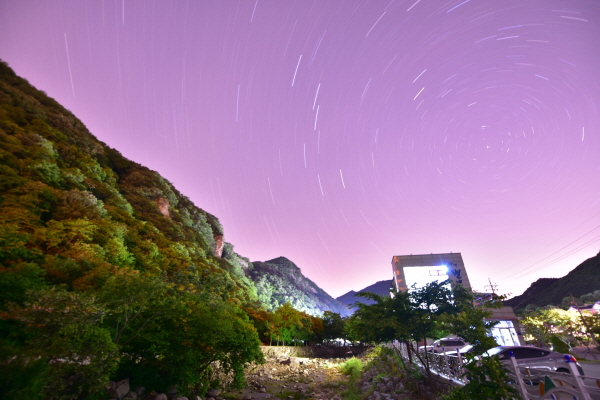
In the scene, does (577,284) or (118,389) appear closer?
(118,389)

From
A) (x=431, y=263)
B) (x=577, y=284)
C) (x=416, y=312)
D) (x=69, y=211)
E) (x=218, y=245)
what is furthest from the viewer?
(x=577, y=284)

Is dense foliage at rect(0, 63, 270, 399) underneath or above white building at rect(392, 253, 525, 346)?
underneath

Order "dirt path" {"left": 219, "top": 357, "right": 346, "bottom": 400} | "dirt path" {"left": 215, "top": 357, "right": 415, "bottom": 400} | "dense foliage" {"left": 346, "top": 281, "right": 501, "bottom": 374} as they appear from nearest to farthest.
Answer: "dense foliage" {"left": 346, "top": 281, "right": 501, "bottom": 374} < "dirt path" {"left": 215, "top": 357, "right": 415, "bottom": 400} < "dirt path" {"left": 219, "top": 357, "right": 346, "bottom": 400}

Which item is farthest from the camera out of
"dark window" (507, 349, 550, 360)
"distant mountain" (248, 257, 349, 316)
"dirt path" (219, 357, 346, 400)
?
"distant mountain" (248, 257, 349, 316)

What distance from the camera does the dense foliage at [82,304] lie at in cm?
743

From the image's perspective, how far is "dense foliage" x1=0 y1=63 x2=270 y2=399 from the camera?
743 centimetres

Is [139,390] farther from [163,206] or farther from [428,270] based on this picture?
[428,270]

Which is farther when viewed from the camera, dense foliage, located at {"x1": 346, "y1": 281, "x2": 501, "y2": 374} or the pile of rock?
dense foliage, located at {"x1": 346, "y1": 281, "x2": 501, "y2": 374}

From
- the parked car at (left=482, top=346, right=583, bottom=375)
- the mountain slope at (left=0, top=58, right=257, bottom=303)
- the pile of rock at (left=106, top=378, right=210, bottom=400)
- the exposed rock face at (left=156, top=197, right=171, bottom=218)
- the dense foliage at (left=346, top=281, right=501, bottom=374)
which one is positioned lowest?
the pile of rock at (left=106, top=378, right=210, bottom=400)

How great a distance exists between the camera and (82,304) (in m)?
7.79

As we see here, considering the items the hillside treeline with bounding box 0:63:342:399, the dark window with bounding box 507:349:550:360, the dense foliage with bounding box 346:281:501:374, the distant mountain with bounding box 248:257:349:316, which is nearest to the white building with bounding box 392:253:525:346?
the distant mountain with bounding box 248:257:349:316

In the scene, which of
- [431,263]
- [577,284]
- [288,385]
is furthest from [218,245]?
[577,284]

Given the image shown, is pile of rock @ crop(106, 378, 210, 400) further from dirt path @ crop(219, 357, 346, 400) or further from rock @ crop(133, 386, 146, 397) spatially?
dirt path @ crop(219, 357, 346, 400)

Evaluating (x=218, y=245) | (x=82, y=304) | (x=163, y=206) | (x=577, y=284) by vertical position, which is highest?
(x=163, y=206)
